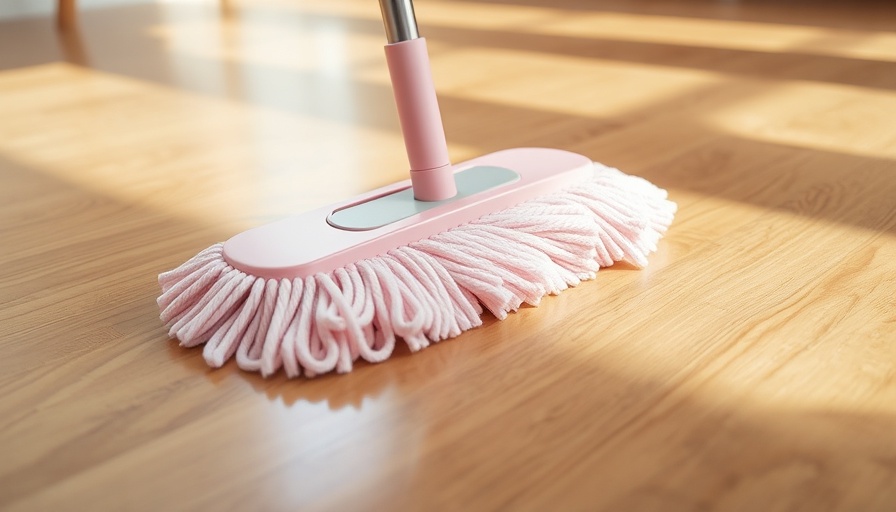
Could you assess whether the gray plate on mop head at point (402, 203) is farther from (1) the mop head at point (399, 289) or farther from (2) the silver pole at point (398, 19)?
(2) the silver pole at point (398, 19)

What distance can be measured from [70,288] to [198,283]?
199 mm

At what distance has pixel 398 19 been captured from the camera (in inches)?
32.5

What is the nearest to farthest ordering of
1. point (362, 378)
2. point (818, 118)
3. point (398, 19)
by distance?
point (362, 378)
point (398, 19)
point (818, 118)

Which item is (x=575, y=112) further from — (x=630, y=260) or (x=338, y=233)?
(x=338, y=233)

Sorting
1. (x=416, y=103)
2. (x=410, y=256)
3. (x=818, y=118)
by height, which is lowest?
(x=818, y=118)

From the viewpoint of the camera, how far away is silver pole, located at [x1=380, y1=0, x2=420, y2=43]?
32.4 inches

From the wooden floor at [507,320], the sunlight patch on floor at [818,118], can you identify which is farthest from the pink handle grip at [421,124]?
the sunlight patch on floor at [818,118]

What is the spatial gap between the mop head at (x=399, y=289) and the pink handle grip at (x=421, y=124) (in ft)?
0.17

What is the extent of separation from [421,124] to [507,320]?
0.19 m

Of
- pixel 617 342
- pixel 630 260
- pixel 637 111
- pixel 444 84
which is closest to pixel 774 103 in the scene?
pixel 637 111

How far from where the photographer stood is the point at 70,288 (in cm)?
90

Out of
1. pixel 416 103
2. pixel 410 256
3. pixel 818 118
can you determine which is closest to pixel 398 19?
pixel 416 103

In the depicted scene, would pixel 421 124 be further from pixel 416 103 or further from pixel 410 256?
pixel 410 256

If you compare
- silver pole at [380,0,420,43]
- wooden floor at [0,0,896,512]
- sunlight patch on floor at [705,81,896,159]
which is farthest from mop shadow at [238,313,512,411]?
sunlight patch on floor at [705,81,896,159]
